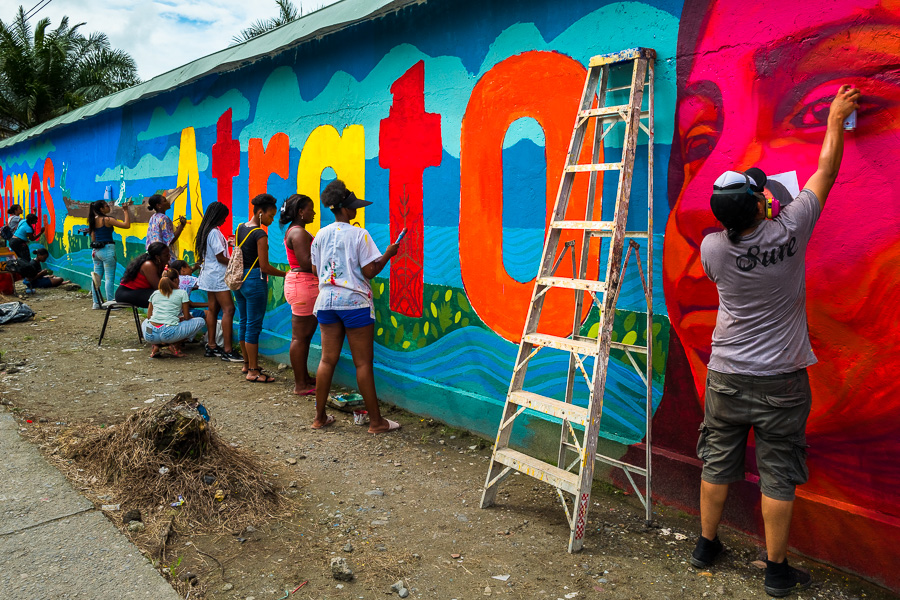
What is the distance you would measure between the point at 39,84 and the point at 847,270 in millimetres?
29861

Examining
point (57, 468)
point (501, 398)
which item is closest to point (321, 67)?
point (501, 398)

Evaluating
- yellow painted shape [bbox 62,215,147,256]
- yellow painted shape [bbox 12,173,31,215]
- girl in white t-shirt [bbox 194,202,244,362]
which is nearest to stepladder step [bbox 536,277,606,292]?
girl in white t-shirt [bbox 194,202,244,362]

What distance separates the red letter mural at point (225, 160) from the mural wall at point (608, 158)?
10 cm

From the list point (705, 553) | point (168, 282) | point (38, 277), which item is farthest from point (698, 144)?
point (38, 277)

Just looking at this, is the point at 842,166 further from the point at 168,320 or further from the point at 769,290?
the point at 168,320

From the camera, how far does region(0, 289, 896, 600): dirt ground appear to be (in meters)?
2.96

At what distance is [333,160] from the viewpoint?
6512mm

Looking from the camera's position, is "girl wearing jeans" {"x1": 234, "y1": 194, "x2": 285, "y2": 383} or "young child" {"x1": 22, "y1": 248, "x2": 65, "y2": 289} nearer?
"girl wearing jeans" {"x1": 234, "y1": 194, "x2": 285, "y2": 383}

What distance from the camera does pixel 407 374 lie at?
564 centimetres

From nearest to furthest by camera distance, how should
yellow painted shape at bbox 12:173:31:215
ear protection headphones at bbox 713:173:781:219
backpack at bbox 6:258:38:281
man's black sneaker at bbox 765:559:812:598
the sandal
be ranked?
ear protection headphones at bbox 713:173:781:219 → man's black sneaker at bbox 765:559:812:598 → the sandal → backpack at bbox 6:258:38:281 → yellow painted shape at bbox 12:173:31:215

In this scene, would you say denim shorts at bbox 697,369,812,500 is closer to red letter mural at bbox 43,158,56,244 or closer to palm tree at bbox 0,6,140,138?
red letter mural at bbox 43,158,56,244

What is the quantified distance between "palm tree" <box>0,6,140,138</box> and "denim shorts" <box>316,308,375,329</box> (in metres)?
25.1

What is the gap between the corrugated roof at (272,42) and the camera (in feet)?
17.8

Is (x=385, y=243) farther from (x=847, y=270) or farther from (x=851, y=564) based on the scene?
(x=851, y=564)
